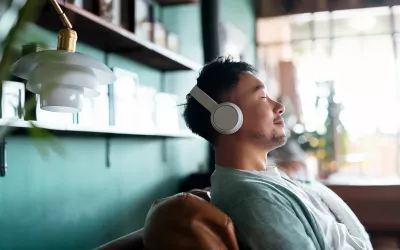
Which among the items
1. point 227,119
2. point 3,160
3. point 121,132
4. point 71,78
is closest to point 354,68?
point 121,132

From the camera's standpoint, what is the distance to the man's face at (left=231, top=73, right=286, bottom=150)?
138 centimetres

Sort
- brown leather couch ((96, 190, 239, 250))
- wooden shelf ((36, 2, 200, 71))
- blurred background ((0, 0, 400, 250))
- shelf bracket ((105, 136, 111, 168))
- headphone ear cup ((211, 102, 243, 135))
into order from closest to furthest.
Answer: brown leather couch ((96, 190, 239, 250)), headphone ear cup ((211, 102, 243, 135)), blurred background ((0, 0, 400, 250)), wooden shelf ((36, 2, 200, 71)), shelf bracket ((105, 136, 111, 168))

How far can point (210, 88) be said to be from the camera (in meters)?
1.41

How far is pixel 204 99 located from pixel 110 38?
2.59 feet

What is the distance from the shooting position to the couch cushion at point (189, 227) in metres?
1.02

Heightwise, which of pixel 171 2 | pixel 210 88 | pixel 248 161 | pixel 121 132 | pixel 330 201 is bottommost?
pixel 330 201

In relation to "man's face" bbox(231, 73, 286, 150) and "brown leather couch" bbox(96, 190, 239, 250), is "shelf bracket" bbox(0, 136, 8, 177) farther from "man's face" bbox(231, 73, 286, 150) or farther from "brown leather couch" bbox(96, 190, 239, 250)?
"man's face" bbox(231, 73, 286, 150)

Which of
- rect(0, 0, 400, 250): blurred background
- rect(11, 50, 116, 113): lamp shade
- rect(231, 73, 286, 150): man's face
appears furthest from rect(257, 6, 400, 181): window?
rect(11, 50, 116, 113): lamp shade

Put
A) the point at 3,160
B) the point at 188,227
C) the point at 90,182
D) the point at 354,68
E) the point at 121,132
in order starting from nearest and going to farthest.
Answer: the point at 188,227
the point at 3,160
the point at 121,132
the point at 90,182
the point at 354,68

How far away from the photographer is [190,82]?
332 centimetres

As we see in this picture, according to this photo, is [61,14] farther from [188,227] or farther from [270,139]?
[270,139]

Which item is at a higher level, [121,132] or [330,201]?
[121,132]

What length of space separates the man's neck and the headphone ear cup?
0.19ft

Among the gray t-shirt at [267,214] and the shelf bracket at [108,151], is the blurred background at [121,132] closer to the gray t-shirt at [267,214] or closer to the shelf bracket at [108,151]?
the shelf bracket at [108,151]
